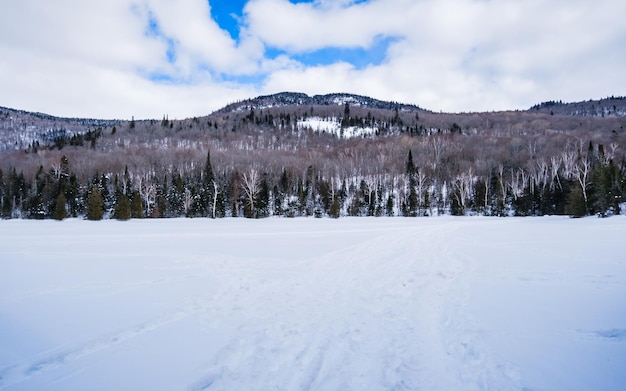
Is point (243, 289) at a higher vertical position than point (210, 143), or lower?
lower

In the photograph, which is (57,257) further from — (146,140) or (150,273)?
(146,140)

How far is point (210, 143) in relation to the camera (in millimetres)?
142125

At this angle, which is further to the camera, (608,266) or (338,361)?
(608,266)

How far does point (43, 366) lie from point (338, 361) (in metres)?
4.54

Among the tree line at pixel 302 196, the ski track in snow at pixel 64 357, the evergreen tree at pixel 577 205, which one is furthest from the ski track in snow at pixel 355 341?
the tree line at pixel 302 196

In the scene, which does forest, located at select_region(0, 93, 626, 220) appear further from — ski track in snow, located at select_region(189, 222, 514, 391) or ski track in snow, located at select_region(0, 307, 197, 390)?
ski track in snow, located at select_region(0, 307, 197, 390)

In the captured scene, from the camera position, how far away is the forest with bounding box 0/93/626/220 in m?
57.9

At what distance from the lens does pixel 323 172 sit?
308ft

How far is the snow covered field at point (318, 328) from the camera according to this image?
182 inches

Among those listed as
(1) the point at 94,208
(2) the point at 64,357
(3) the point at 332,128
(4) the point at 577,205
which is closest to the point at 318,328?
(2) the point at 64,357

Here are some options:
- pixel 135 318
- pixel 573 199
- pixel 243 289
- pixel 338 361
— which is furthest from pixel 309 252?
pixel 573 199

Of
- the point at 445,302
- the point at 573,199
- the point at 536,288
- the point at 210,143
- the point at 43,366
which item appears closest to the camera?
the point at 43,366

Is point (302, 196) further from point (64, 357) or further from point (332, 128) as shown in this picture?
point (332, 128)

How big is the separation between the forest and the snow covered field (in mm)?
44163
